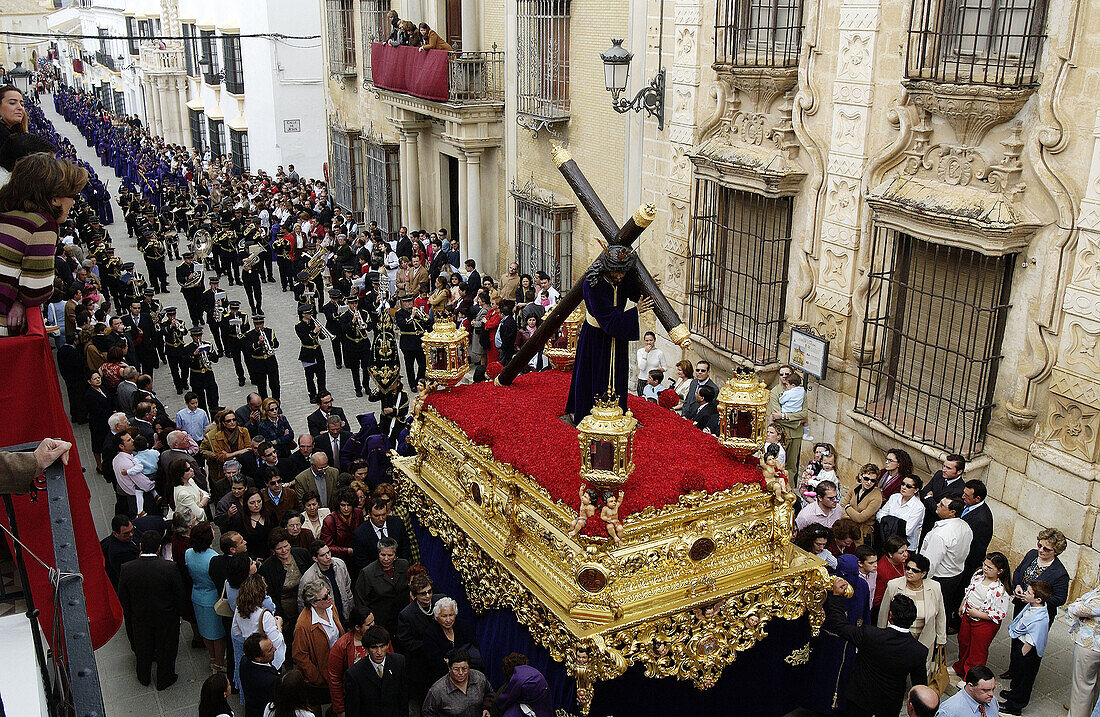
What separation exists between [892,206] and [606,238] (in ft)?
13.5

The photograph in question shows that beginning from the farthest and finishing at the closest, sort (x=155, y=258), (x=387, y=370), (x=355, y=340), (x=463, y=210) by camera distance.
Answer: (x=463, y=210)
(x=155, y=258)
(x=355, y=340)
(x=387, y=370)

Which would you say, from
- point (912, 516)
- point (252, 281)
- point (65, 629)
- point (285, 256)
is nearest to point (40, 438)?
point (65, 629)

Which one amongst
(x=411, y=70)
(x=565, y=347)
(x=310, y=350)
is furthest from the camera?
(x=411, y=70)

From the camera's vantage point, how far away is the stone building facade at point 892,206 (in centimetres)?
907

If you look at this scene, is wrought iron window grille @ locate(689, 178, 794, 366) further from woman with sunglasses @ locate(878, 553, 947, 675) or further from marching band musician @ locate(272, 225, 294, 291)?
marching band musician @ locate(272, 225, 294, 291)

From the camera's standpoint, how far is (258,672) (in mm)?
6723

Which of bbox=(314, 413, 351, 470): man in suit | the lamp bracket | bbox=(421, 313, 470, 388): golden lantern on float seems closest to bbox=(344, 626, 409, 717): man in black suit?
bbox=(421, 313, 470, 388): golden lantern on float

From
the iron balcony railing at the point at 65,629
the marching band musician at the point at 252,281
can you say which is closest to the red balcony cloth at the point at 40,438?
the iron balcony railing at the point at 65,629

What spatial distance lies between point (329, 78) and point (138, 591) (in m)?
24.0

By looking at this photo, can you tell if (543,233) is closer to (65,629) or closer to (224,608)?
(224,608)

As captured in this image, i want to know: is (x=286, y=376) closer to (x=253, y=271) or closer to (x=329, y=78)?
(x=253, y=271)

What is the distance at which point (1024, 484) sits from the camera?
31.9 feet

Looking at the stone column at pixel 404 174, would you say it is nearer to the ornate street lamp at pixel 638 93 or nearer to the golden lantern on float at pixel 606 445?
the ornate street lamp at pixel 638 93

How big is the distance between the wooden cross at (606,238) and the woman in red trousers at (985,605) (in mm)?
3178
